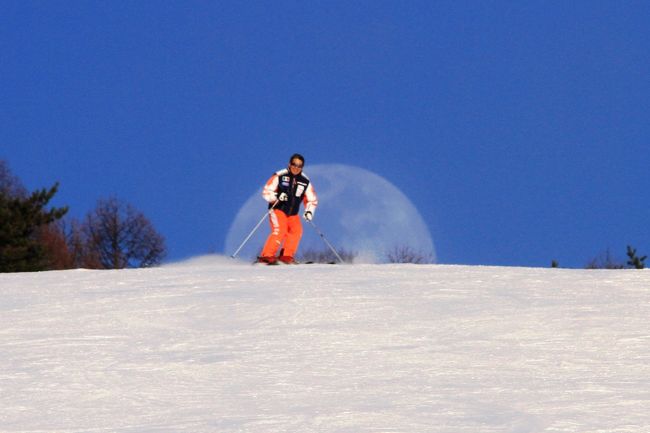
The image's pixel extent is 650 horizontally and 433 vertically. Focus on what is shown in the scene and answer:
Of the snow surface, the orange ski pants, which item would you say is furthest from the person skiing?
the snow surface

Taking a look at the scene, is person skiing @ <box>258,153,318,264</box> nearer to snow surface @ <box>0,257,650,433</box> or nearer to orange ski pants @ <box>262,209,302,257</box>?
A: orange ski pants @ <box>262,209,302,257</box>

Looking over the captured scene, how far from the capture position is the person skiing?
629 inches

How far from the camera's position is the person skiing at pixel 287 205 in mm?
15984

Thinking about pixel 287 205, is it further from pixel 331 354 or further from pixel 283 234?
pixel 331 354

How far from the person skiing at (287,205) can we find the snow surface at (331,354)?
156 inches

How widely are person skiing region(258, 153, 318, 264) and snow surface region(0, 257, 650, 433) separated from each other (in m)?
3.97

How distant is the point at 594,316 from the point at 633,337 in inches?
36.3

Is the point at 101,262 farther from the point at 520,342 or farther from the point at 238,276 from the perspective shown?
the point at 520,342

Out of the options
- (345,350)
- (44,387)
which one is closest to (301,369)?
(345,350)

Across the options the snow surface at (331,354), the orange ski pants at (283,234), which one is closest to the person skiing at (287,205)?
the orange ski pants at (283,234)

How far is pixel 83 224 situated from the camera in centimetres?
6050

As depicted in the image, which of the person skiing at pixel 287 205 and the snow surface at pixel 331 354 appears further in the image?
the person skiing at pixel 287 205

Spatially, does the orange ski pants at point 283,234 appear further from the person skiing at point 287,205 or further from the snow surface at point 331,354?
the snow surface at point 331,354

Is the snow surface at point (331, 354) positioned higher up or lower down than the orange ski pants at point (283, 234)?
lower down
